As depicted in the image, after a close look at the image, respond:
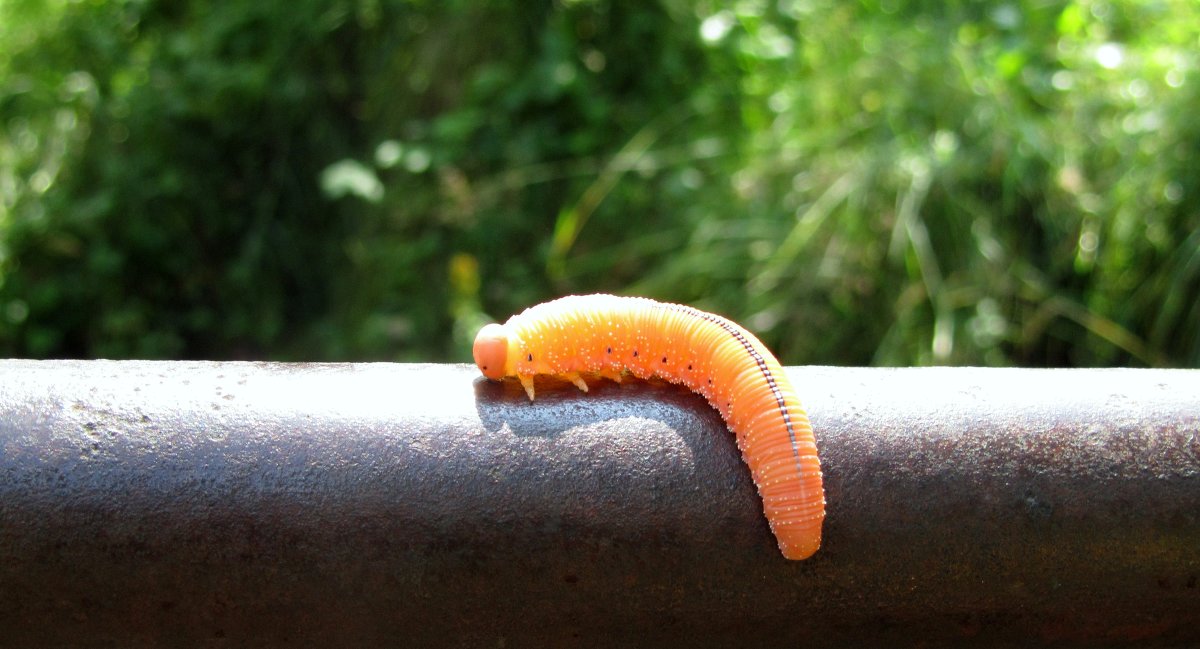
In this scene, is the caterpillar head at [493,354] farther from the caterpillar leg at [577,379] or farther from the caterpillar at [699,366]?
the caterpillar leg at [577,379]

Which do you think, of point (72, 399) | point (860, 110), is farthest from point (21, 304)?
point (72, 399)

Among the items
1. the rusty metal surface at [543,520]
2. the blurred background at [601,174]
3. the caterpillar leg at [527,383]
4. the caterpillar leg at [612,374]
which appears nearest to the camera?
the rusty metal surface at [543,520]

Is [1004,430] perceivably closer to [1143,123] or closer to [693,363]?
[693,363]

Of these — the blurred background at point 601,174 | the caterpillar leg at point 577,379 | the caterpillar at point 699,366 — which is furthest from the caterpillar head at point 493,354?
the blurred background at point 601,174

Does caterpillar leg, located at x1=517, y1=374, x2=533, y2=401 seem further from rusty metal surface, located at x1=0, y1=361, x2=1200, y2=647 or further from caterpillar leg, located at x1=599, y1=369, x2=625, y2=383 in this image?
caterpillar leg, located at x1=599, y1=369, x2=625, y2=383

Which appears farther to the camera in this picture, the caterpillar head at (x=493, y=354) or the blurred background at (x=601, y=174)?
the blurred background at (x=601, y=174)

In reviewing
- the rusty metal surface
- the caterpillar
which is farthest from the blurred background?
the rusty metal surface

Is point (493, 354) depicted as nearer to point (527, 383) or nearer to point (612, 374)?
point (527, 383)
